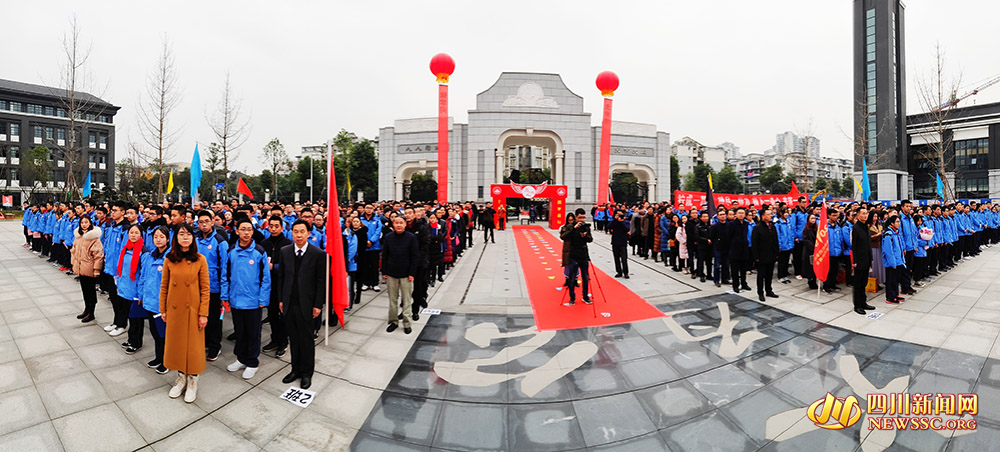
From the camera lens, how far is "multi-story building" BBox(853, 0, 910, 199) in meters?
48.4

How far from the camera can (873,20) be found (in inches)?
1957

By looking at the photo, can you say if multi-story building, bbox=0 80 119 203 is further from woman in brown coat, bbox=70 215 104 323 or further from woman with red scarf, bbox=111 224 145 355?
woman with red scarf, bbox=111 224 145 355

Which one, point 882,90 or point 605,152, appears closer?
point 605,152

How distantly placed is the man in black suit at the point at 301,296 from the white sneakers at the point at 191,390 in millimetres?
744

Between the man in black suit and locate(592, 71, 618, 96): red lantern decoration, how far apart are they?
31.4 meters

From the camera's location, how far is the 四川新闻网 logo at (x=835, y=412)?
3.48 meters

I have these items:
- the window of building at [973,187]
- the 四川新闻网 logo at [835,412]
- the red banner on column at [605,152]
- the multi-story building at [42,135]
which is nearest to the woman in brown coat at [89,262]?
the 四川新闻网 logo at [835,412]

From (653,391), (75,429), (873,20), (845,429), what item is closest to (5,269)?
(75,429)

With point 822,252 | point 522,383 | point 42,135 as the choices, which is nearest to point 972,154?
point 822,252

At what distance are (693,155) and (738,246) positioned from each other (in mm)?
92528

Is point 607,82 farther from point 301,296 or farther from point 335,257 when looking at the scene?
point 301,296

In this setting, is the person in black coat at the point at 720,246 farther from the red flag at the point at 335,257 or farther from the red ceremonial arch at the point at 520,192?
the red ceremonial arch at the point at 520,192

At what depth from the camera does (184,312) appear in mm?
3701

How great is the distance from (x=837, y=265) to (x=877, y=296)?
880 mm
